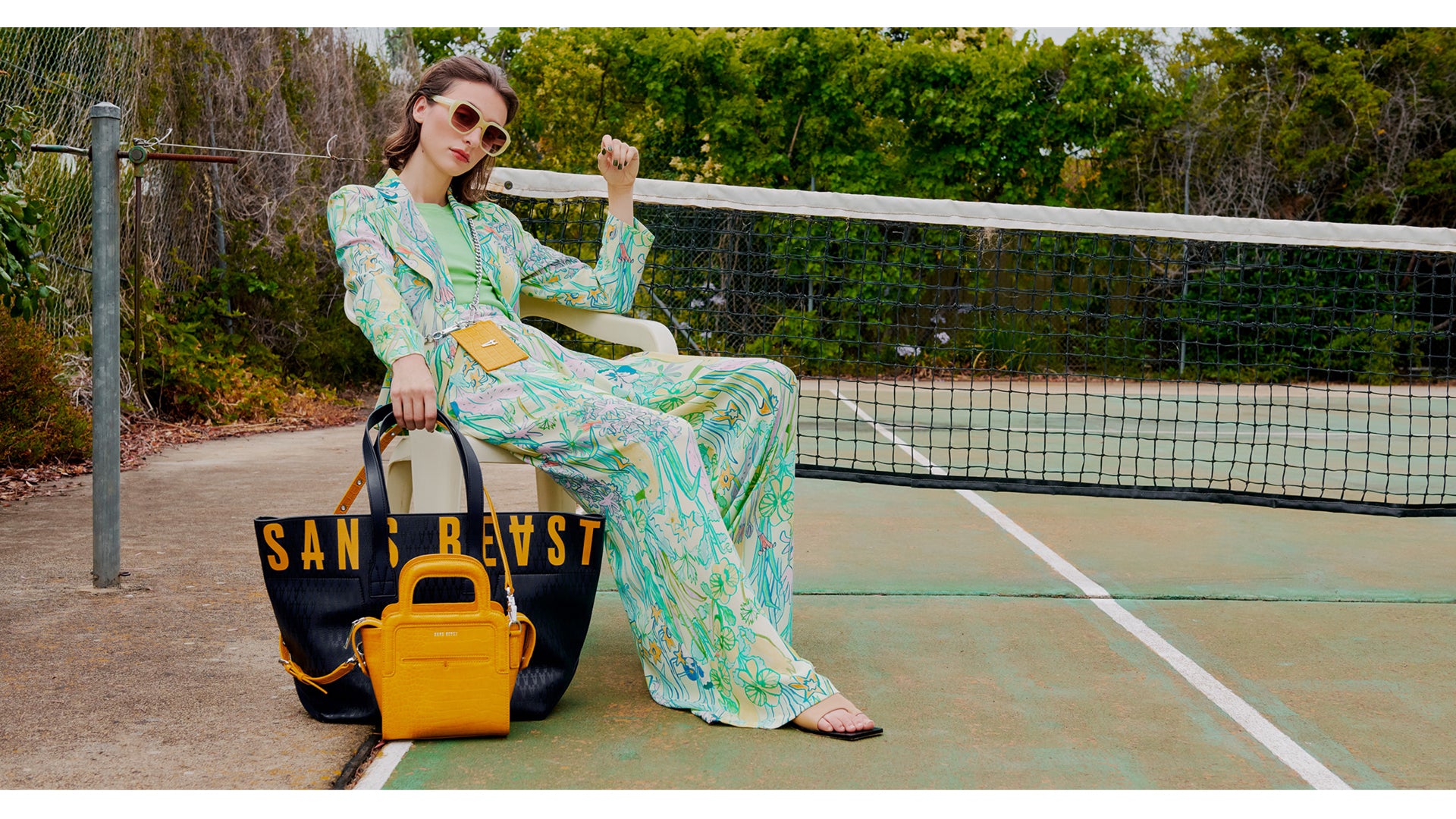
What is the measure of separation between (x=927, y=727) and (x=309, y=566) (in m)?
1.28

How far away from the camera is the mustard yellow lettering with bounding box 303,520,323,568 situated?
2.39m

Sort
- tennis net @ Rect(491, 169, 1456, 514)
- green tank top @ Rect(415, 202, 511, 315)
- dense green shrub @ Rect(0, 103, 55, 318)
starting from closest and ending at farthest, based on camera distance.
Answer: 1. green tank top @ Rect(415, 202, 511, 315)
2. dense green shrub @ Rect(0, 103, 55, 318)
3. tennis net @ Rect(491, 169, 1456, 514)

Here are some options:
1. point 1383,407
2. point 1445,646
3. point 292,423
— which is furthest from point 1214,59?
point 1445,646

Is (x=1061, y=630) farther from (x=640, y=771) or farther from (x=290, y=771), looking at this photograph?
(x=290, y=771)

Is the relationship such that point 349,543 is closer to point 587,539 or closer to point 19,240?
point 587,539

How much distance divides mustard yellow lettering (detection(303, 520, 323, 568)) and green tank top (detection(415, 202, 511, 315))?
2.48 ft

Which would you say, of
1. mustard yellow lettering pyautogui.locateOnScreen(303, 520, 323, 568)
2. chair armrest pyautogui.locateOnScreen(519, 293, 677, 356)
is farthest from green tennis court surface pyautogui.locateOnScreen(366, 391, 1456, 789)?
chair armrest pyautogui.locateOnScreen(519, 293, 677, 356)

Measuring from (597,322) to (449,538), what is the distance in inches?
44.9

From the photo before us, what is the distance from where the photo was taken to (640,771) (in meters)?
2.29

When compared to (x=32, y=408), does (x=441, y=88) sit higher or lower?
higher

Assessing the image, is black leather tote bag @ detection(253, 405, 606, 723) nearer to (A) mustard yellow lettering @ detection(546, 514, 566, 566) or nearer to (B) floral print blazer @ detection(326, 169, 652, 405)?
(A) mustard yellow lettering @ detection(546, 514, 566, 566)

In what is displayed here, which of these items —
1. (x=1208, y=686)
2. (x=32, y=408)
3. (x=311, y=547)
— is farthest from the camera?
(x=32, y=408)

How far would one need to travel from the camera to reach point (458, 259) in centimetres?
300

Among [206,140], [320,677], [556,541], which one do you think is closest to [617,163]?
[556,541]
